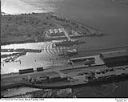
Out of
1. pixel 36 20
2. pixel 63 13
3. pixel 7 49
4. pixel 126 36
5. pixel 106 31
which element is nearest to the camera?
pixel 7 49

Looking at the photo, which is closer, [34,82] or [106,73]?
[34,82]

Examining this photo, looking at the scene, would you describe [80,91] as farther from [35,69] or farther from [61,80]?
[35,69]

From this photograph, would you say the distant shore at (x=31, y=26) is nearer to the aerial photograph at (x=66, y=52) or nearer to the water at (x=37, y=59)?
the aerial photograph at (x=66, y=52)

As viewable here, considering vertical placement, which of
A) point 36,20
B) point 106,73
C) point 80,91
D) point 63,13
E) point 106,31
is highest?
point 63,13

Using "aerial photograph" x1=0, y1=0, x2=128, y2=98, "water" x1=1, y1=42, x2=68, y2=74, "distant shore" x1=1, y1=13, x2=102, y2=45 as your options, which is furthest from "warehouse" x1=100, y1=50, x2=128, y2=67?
"distant shore" x1=1, y1=13, x2=102, y2=45

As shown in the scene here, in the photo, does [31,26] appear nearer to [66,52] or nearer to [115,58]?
[66,52]

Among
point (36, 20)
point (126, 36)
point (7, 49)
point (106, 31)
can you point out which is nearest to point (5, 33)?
point (7, 49)

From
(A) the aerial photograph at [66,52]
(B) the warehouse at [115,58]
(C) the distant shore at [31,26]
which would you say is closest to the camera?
(A) the aerial photograph at [66,52]

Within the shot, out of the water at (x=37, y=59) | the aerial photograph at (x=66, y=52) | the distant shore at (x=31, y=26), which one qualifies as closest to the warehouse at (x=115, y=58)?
the aerial photograph at (x=66, y=52)
